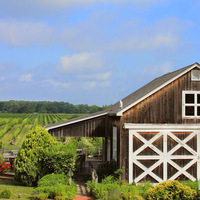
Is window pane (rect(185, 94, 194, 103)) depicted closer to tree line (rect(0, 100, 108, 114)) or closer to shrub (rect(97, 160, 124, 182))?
shrub (rect(97, 160, 124, 182))

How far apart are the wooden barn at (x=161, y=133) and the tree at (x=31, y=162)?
13.4 ft

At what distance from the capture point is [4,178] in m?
18.0

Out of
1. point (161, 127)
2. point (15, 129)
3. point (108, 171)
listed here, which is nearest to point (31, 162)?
point (108, 171)

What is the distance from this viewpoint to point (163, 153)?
51.7 feet

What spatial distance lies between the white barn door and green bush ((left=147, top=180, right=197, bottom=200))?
263 cm

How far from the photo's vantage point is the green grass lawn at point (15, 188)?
13584mm

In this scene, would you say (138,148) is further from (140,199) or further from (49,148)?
(49,148)

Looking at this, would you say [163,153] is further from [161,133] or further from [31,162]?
[31,162]

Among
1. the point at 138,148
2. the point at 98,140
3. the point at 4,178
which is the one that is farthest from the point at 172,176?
the point at 98,140

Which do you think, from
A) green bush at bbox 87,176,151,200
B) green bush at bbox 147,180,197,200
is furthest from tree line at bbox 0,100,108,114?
green bush at bbox 147,180,197,200

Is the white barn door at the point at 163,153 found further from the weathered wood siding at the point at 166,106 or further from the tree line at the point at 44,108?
the tree line at the point at 44,108

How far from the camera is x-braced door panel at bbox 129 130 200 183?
50.9 ft

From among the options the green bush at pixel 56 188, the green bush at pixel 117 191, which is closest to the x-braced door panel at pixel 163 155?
the green bush at pixel 117 191

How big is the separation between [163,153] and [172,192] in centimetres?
328
